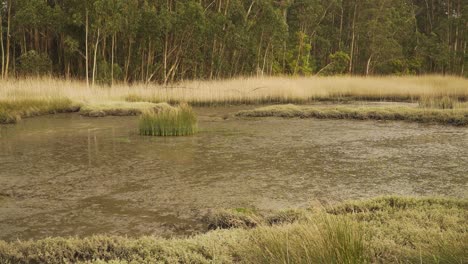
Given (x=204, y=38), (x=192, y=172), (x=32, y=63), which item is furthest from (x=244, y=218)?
(x=204, y=38)

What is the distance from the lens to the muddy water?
18.3ft

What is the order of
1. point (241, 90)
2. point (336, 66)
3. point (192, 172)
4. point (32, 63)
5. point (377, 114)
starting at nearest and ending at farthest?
point (192, 172), point (377, 114), point (241, 90), point (32, 63), point (336, 66)

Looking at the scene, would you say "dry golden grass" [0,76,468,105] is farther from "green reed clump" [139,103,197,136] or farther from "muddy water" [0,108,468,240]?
"green reed clump" [139,103,197,136]

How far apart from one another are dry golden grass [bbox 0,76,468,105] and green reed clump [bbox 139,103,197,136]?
7.15 meters

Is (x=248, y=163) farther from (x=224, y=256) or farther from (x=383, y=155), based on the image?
(x=224, y=256)

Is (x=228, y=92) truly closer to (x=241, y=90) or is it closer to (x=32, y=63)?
(x=241, y=90)

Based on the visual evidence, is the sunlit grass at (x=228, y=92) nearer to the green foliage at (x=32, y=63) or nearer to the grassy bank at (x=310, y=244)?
the green foliage at (x=32, y=63)

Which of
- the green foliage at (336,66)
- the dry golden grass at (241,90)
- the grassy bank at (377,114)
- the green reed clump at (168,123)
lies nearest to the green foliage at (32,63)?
the dry golden grass at (241,90)

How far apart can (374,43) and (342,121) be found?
2560 cm

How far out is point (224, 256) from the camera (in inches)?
149

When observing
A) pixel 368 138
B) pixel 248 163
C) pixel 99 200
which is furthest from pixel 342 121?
pixel 99 200

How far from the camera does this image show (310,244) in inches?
132

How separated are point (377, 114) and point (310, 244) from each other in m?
12.5

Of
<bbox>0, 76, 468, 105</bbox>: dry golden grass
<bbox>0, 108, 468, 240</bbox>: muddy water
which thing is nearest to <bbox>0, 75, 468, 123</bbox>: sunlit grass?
<bbox>0, 76, 468, 105</bbox>: dry golden grass
